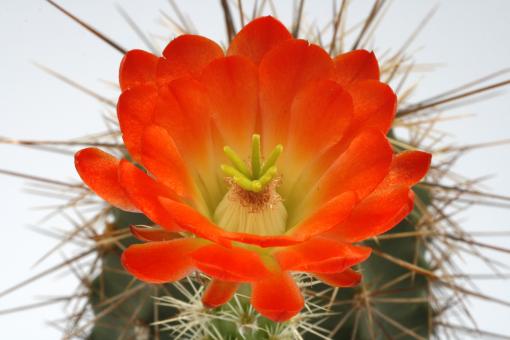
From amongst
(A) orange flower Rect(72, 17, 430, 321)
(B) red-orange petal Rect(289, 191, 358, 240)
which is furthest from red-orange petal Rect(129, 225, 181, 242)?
(B) red-orange petal Rect(289, 191, 358, 240)

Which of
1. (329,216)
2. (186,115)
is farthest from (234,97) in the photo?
(329,216)

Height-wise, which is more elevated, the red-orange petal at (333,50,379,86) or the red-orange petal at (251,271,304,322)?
the red-orange petal at (333,50,379,86)

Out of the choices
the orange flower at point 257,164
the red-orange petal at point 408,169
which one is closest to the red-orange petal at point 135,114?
the orange flower at point 257,164

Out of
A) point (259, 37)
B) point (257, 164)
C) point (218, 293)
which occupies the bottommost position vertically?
point (218, 293)

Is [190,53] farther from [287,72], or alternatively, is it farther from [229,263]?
[229,263]

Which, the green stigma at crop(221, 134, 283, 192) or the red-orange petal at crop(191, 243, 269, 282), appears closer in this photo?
the red-orange petal at crop(191, 243, 269, 282)

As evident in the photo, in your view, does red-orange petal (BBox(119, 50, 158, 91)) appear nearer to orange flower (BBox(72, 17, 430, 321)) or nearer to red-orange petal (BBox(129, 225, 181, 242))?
orange flower (BBox(72, 17, 430, 321))

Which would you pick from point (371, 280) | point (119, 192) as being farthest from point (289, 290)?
point (371, 280)

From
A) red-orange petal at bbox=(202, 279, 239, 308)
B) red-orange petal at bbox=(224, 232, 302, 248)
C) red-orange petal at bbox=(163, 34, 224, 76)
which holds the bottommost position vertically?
red-orange petal at bbox=(202, 279, 239, 308)
